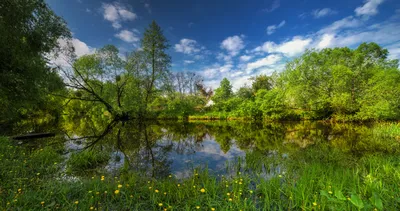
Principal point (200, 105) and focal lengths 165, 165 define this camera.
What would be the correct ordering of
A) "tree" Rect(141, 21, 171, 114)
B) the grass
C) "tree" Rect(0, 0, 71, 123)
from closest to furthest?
the grass
"tree" Rect(0, 0, 71, 123)
"tree" Rect(141, 21, 171, 114)

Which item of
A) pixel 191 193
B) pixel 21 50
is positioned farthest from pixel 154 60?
pixel 191 193

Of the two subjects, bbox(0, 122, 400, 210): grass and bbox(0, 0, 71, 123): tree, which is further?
bbox(0, 0, 71, 123): tree

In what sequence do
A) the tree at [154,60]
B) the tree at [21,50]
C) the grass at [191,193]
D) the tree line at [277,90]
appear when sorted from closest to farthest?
1. the grass at [191,193]
2. the tree at [21,50]
3. the tree line at [277,90]
4. the tree at [154,60]

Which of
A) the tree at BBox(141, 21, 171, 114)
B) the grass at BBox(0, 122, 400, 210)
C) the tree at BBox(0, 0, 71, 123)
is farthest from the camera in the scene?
the tree at BBox(141, 21, 171, 114)

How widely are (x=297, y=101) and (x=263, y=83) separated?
858 inches

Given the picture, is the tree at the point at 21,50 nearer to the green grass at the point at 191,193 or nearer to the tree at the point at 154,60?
the green grass at the point at 191,193

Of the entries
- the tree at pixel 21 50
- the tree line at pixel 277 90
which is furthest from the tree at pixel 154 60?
the tree at pixel 21 50

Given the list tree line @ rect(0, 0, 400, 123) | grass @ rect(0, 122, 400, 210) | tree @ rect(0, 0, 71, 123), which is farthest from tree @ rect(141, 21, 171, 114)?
grass @ rect(0, 122, 400, 210)

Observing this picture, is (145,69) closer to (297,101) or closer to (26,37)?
(26,37)

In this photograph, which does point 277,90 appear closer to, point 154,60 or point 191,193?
point 154,60

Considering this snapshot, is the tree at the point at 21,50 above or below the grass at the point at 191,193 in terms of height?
above

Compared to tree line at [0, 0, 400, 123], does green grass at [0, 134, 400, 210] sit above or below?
below

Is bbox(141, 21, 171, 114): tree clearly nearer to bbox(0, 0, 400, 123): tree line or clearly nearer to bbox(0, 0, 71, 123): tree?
bbox(0, 0, 400, 123): tree line

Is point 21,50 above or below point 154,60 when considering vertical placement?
below
